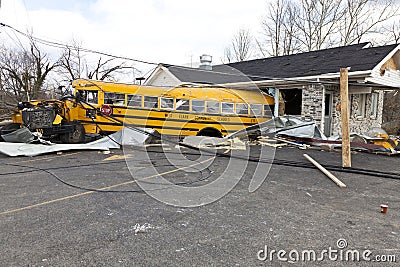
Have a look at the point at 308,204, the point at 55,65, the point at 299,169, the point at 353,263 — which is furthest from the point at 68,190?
the point at 55,65

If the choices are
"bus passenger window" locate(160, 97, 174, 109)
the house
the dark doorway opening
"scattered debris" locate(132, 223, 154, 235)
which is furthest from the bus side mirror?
the dark doorway opening

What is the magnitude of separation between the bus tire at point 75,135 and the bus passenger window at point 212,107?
4538mm

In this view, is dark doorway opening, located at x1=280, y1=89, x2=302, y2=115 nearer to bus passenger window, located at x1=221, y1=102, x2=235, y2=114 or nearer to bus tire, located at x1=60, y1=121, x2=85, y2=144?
bus passenger window, located at x1=221, y1=102, x2=235, y2=114

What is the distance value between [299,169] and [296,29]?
1020 inches

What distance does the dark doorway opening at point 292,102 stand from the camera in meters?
14.0

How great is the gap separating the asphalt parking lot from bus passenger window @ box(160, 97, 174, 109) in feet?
14.7

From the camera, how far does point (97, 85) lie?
956cm

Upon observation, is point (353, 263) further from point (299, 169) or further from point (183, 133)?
point (183, 133)

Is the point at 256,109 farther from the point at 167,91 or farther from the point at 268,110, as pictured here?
the point at 167,91

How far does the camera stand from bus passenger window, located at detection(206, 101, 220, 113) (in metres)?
10.4

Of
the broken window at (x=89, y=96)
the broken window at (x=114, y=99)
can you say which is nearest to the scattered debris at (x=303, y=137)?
the broken window at (x=114, y=99)

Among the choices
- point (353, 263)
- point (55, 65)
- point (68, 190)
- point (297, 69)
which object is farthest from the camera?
point (55, 65)

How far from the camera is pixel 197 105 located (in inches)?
404

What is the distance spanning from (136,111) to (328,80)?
735cm
